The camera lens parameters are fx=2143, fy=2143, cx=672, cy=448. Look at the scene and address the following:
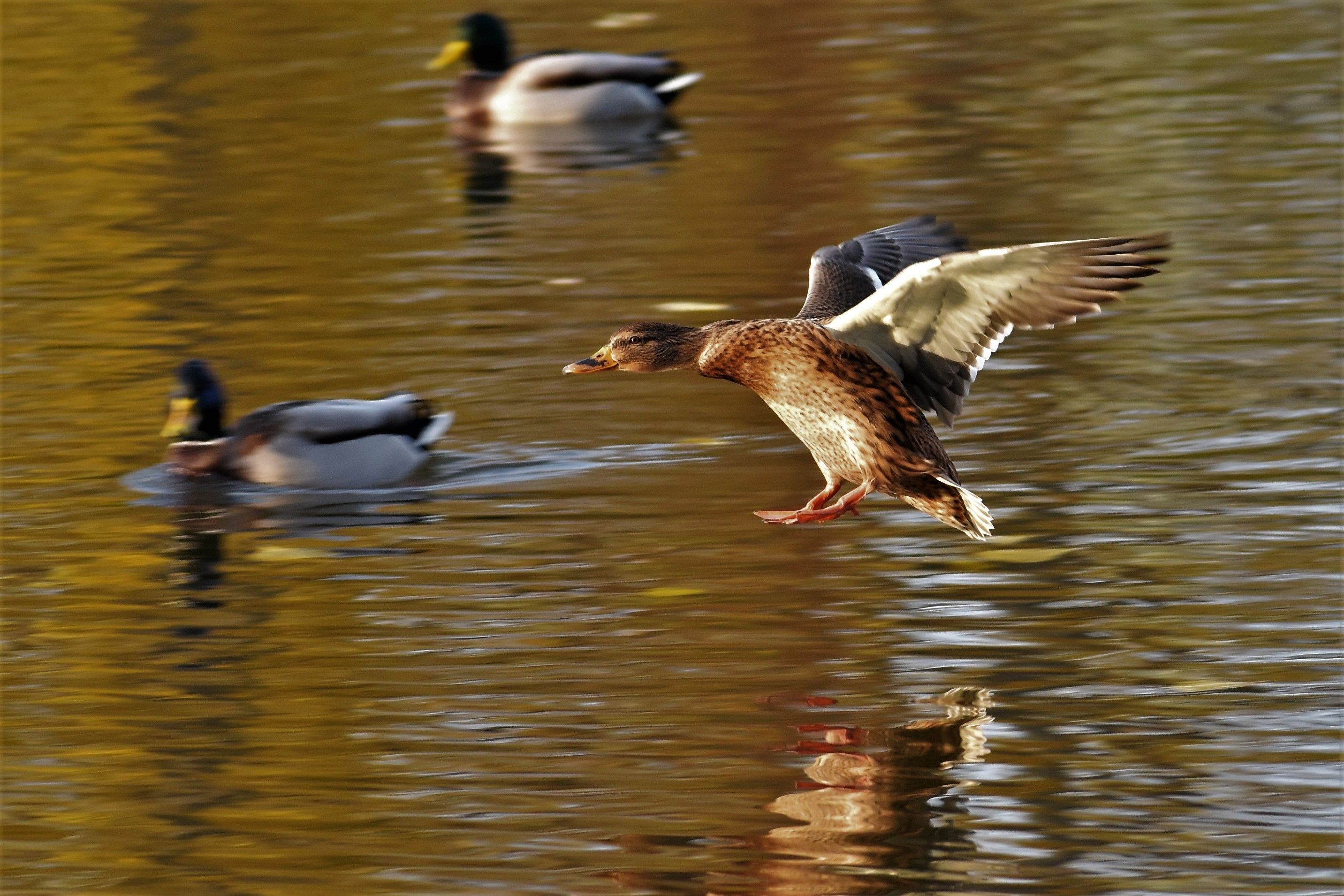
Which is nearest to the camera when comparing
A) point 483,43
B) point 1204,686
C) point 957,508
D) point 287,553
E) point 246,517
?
point 1204,686

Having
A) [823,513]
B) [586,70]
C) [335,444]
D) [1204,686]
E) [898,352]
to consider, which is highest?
[586,70]

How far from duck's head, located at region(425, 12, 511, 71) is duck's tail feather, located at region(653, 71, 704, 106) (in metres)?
1.75

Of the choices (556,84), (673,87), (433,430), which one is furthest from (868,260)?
(556,84)

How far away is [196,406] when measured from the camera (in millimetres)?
9305

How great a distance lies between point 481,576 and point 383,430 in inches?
61.4

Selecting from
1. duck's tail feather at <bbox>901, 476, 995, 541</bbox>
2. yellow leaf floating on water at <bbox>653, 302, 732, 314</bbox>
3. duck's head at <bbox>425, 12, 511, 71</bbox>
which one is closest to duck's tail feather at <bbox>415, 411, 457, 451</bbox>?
yellow leaf floating on water at <bbox>653, 302, 732, 314</bbox>

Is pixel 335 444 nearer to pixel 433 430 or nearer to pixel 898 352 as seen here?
pixel 433 430

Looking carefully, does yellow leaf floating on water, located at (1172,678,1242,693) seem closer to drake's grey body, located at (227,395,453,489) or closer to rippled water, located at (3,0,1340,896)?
rippled water, located at (3,0,1340,896)

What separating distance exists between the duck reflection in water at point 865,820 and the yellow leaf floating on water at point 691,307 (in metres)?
4.79

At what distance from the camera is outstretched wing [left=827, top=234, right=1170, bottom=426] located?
6.17 meters

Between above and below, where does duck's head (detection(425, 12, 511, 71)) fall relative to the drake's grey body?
above

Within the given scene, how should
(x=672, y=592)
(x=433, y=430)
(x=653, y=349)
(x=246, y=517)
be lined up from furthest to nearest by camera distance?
(x=433, y=430) → (x=246, y=517) → (x=672, y=592) → (x=653, y=349)

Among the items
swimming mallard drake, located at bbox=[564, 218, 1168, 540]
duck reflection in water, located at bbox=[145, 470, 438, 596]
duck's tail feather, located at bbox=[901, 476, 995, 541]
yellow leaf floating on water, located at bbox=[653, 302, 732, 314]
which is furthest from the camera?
yellow leaf floating on water, located at bbox=[653, 302, 732, 314]

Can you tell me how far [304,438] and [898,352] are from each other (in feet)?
10.9
